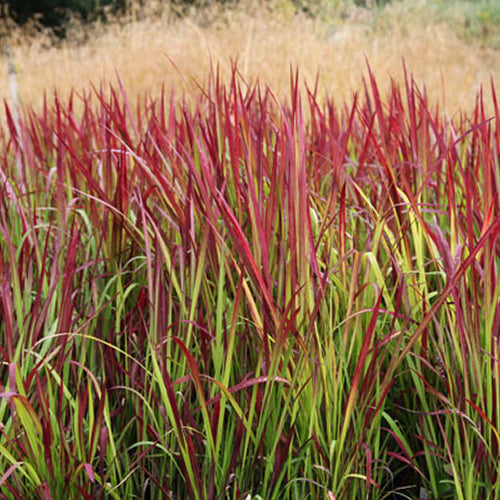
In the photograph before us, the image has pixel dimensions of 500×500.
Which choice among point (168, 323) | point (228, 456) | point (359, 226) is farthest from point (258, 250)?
point (359, 226)

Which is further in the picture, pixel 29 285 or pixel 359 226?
pixel 359 226

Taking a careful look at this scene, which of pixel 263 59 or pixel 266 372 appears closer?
pixel 266 372

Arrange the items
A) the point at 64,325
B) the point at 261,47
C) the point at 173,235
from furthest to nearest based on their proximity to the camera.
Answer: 1. the point at 261,47
2. the point at 173,235
3. the point at 64,325

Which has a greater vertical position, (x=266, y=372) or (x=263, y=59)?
(x=263, y=59)

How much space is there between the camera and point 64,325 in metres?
0.90

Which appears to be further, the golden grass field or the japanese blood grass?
the golden grass field

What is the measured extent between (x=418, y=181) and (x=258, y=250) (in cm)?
56

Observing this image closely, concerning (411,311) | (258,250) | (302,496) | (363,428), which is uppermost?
(258,250)

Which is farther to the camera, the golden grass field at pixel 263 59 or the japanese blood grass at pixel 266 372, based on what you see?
the golden grass field at pixel 263 59

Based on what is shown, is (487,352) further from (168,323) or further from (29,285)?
(29,285)

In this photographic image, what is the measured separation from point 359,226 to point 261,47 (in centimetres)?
493

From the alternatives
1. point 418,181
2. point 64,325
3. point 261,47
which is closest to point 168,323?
point 64,325

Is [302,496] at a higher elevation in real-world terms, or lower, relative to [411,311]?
lower

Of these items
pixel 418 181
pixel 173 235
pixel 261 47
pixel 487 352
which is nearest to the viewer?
pixel 487 352
